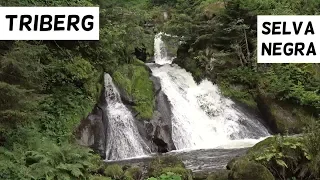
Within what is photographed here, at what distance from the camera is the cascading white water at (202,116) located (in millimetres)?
14836

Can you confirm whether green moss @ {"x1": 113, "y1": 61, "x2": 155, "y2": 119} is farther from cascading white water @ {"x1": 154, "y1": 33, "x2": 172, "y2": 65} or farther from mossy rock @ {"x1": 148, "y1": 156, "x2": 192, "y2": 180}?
→ cascading white water @ {"x1": 154, "y1": 33, "x2": 172, "y2": 65}

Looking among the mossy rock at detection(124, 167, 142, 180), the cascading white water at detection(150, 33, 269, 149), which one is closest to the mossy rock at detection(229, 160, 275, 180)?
the mossy rock at detection(124, 167, 142, 180)

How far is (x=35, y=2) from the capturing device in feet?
39.7

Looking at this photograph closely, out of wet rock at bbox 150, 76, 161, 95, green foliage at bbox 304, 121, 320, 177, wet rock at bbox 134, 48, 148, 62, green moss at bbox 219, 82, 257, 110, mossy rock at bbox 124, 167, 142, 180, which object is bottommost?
mossy rock at bbox 124, 167, 142, 180

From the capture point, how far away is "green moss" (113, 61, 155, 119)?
48.6ft

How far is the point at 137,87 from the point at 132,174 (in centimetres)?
681

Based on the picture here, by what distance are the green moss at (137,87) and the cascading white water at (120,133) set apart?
0.49 m

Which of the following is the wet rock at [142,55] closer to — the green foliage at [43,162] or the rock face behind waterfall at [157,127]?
the rock face behind waterfall at [157,127]

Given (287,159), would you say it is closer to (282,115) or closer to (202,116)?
(202,116)

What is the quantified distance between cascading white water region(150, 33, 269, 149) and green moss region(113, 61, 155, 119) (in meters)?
1.04

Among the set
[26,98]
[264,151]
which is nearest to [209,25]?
[264,151]

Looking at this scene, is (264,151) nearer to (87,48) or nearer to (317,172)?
(317,172)

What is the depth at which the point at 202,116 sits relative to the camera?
16.3 m

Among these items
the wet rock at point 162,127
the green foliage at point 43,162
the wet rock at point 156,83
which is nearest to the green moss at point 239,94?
the wet rock at point 156,83
